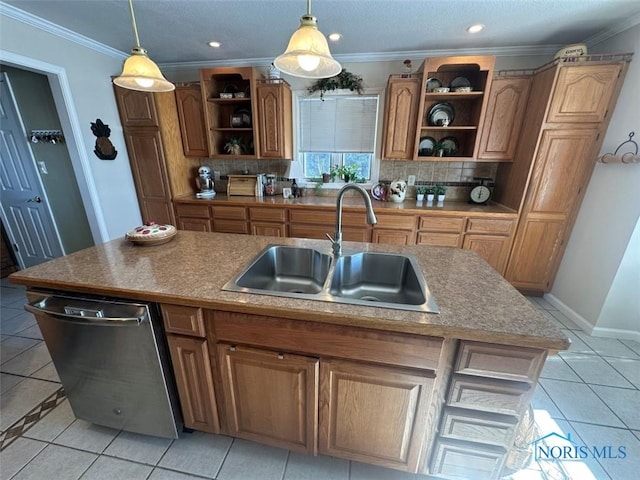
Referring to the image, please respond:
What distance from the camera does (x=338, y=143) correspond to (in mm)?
3211

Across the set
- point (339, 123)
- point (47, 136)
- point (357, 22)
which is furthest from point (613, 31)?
point (47, 136)

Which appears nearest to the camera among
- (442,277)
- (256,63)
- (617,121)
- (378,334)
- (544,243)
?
(378,334)

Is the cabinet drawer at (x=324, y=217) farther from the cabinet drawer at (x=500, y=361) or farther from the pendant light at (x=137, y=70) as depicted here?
the cabinet drawer at (x=500, y=361)

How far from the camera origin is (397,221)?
275 cm

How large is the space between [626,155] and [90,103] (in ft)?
15.8

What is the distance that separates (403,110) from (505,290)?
226cm

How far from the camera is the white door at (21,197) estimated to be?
9.11 feet

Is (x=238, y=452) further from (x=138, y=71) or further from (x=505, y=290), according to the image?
(x=138, y=71)

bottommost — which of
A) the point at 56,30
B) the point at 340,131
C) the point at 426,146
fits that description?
the point at 426,146

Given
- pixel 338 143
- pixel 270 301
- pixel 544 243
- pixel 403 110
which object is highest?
pixel 403 110

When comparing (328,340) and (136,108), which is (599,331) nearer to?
(328,340)

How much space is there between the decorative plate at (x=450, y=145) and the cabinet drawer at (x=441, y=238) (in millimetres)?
954

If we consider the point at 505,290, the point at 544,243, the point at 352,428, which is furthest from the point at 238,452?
the point at 544,243

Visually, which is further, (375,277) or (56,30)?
(56,30)
